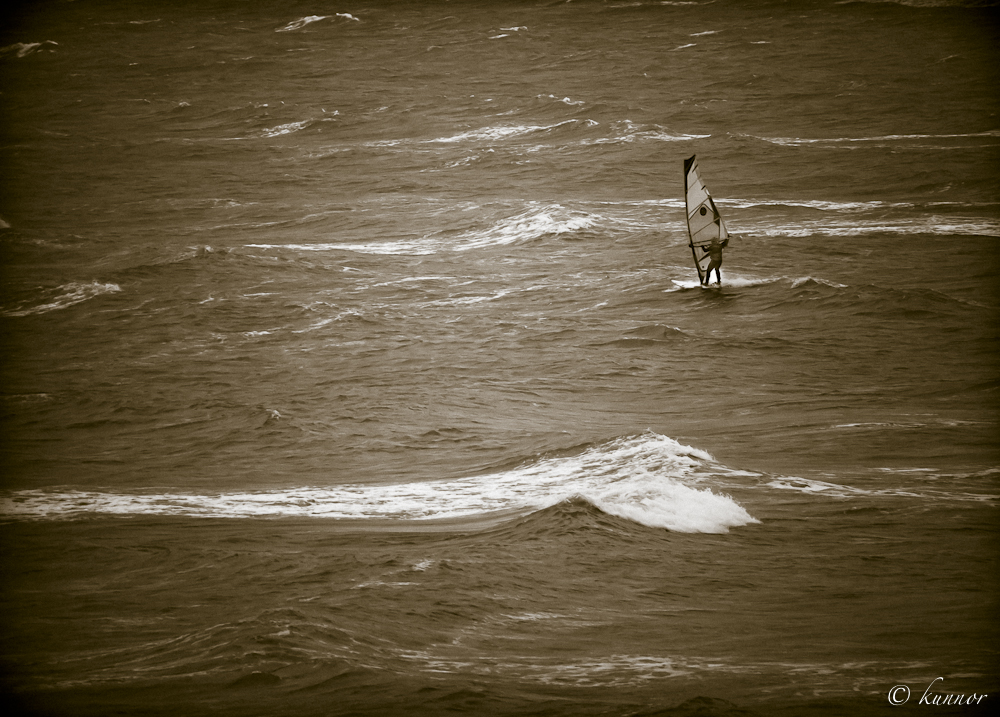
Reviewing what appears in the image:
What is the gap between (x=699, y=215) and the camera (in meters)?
35.2

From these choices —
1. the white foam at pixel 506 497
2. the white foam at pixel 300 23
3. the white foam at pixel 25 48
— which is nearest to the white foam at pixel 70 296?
the white foam at pixel 506 497

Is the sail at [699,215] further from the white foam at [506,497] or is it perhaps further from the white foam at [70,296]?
the white foam at [70,296]

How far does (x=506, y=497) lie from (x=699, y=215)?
55.6 ft

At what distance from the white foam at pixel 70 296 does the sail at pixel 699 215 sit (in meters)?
22.0

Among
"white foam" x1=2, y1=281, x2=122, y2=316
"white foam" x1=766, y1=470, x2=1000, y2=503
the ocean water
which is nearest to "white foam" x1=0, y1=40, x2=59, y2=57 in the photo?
the ocean water

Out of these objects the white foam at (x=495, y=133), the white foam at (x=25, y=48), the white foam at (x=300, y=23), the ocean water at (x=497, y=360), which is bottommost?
the ocean water at (x=497, y=360)

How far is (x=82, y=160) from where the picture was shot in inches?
2215

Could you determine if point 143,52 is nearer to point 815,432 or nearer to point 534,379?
point 534,379

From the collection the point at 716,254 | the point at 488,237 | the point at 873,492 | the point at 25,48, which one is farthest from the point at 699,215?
the point at 25,48

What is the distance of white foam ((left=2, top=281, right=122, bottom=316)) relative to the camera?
39406mm

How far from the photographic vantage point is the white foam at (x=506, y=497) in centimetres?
2003

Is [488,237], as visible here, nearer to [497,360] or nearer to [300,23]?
[497,360]

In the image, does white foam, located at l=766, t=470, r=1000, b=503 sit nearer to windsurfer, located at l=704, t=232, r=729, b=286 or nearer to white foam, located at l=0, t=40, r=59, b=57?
windsurfer, located at l=704, t=232, r=729, b=286

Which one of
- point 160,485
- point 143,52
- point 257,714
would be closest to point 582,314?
point 160,485
